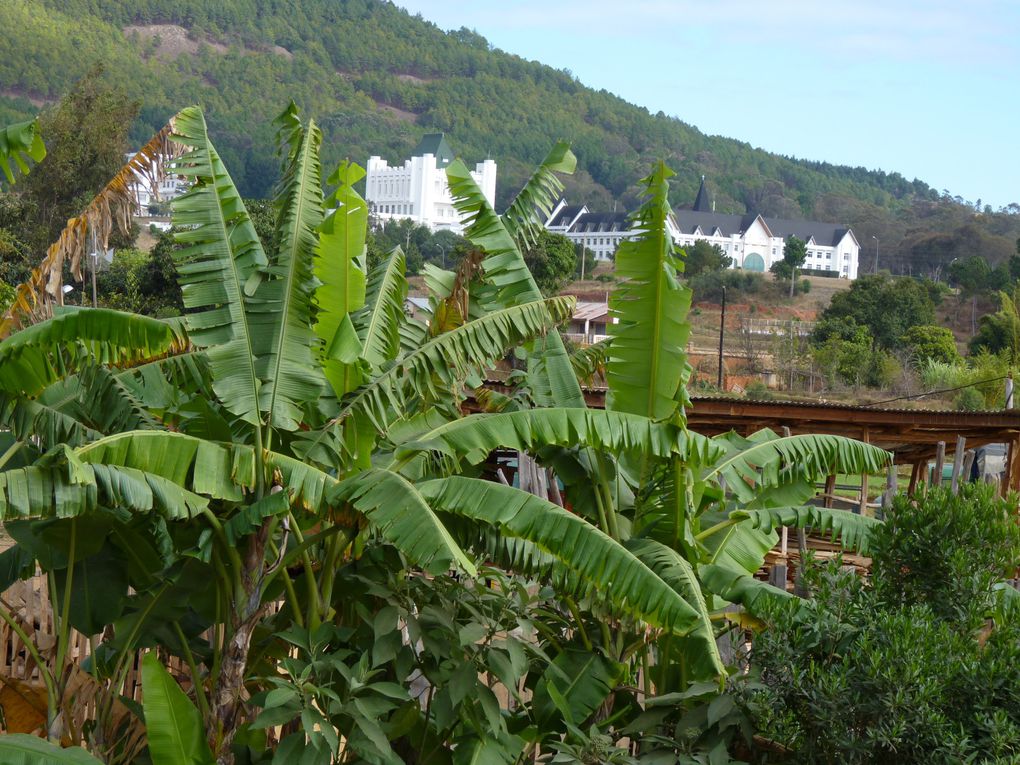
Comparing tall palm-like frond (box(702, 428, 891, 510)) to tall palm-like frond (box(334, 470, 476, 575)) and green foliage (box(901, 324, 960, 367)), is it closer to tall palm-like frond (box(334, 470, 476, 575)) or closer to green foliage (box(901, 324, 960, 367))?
tall palm-like frond (box(334, 470, 476, 575))

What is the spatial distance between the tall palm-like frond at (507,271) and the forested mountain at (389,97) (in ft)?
333

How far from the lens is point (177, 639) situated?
554cm

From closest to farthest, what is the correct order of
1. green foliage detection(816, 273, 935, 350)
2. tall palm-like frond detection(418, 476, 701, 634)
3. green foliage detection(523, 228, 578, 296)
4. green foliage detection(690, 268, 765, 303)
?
tall palm-like frond detection(418, 476, 701, 634)
green foliage detection(523, 228, 578, 296)
green foliage detection(816, 273, 935, 350)
green foliage detection(690, 268, 765, 303)

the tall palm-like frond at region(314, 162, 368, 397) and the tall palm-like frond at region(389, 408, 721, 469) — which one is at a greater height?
the tall palm-like frond at region(314, 162, 368, 397)

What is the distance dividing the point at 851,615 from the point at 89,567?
3711mm

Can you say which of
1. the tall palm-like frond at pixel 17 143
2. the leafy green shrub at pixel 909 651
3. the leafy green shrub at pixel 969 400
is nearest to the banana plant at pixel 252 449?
the leafy green shrub at pixel 909 651

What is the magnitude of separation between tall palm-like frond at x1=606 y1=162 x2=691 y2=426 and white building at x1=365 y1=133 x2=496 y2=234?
12728cm

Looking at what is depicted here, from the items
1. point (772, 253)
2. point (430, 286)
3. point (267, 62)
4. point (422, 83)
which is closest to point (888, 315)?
point (430, 286)

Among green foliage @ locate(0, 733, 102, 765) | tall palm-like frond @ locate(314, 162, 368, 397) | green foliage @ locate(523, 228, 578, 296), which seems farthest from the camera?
green foliage @ locate(523, 228, 578, 296)

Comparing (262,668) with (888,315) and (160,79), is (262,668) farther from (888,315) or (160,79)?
(160,79)

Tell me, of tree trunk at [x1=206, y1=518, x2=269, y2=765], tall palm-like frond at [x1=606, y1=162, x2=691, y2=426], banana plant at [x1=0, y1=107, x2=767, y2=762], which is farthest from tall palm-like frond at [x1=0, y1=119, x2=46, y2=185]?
tall palm-like frond at [x1=606, y1=162, x2=691, y2=426]

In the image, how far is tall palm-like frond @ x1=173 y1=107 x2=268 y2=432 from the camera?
5062 millimetres

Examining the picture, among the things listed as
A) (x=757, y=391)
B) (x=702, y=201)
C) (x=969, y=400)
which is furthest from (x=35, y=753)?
(x=702, y=201)

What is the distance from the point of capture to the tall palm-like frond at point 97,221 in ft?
22.4
